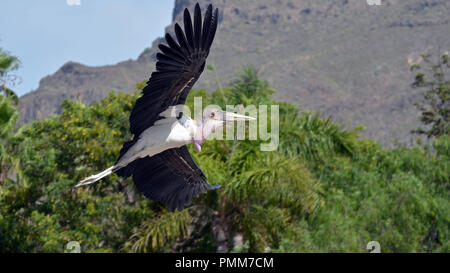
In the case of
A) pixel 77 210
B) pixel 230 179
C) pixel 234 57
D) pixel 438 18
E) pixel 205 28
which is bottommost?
pixel 77 210

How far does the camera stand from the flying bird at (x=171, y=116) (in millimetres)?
5168

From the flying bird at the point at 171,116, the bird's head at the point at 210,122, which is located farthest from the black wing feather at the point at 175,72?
the bird's head at the point at 210,122

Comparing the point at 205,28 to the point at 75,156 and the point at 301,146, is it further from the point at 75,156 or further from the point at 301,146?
the point at 75,156

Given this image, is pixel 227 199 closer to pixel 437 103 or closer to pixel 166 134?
pixel 166 134

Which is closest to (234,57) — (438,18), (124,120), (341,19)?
(341,19)

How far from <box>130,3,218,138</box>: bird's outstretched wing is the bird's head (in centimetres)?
28

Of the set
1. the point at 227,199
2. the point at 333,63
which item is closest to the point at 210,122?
the point at 227,199

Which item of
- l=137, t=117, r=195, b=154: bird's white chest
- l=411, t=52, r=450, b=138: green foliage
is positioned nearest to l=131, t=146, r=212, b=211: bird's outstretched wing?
l=137, t=117, r=195, b=154: bird's white chest

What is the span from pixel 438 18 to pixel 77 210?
367ft

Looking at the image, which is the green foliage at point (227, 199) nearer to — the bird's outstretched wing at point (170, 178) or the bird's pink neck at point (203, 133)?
the bird's outstretched wing at point (170, 178)

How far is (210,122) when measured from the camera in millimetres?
5379

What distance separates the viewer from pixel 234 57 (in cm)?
11394

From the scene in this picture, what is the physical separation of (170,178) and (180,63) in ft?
4.92

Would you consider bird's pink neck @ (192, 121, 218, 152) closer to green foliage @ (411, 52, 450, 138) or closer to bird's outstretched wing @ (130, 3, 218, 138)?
bird's outstretched wing @ (130, 3, 218, 138)
